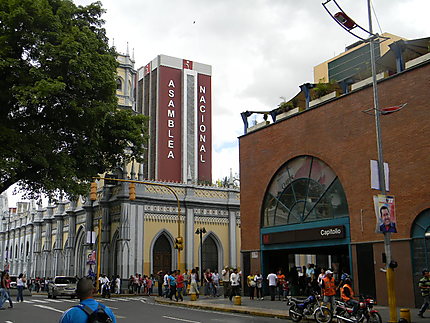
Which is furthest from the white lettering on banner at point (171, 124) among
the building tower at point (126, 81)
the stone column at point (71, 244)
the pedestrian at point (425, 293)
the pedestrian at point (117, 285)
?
the pedestrian at point (425, 293)

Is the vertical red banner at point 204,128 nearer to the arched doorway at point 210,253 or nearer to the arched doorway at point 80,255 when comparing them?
the arched doorway at point 80,255

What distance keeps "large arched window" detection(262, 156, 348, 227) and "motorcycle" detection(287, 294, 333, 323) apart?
6.84 m

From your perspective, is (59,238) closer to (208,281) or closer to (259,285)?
(208,281)

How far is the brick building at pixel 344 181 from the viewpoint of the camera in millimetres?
19203

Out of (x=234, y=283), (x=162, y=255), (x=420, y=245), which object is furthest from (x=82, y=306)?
(x=162, y=255)

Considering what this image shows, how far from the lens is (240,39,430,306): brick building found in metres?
19.2

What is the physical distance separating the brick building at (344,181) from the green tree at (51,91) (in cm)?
922

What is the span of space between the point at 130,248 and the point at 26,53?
2093 centimetres

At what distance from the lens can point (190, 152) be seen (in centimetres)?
7312

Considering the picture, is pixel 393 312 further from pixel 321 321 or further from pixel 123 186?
pixel 123 186

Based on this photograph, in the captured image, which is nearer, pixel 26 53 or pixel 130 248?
pixel 26 53

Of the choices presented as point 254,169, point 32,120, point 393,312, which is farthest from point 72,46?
point 393,312

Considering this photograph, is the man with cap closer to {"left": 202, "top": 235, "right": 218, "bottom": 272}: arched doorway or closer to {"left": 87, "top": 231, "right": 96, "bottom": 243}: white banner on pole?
{"left": 87, "top": 231, "right": 96, "bottom": 243}: white banner on pole

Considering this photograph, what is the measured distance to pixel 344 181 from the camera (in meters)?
22.4
